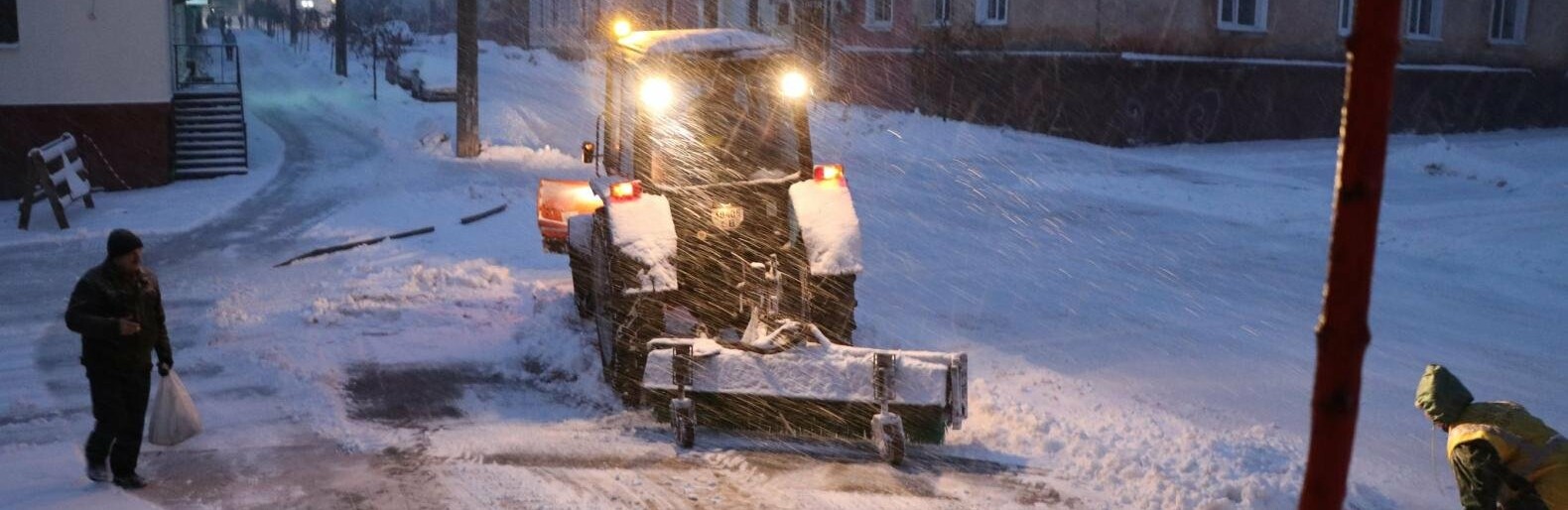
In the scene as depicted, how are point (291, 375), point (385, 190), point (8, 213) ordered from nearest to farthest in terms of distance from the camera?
1. point (291, 375)
2. point (8, 213)
3. point (385, 190)

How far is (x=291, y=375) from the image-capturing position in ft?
30.8

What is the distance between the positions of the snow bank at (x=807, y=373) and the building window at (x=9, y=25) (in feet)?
54.9

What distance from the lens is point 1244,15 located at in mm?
27969

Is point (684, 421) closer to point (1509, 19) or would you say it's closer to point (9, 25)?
point (9, 25)

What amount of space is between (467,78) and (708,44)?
16.3m

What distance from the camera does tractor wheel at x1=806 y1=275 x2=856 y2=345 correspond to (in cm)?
846

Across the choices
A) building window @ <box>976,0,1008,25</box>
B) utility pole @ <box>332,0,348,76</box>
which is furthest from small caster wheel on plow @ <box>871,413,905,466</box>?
utility pole @ <box>332,0,348,76</box>

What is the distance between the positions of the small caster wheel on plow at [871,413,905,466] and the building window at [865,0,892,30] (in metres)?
27.1

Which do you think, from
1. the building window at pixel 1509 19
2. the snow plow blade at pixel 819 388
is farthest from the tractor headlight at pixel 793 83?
the building window at pixel 1509 19

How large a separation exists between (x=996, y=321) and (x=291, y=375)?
17.7ft

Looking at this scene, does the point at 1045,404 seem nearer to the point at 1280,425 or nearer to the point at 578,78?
the point at 1280,425

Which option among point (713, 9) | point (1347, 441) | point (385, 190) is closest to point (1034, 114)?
point (713, 9)

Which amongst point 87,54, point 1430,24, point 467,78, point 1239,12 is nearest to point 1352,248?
point 87,54

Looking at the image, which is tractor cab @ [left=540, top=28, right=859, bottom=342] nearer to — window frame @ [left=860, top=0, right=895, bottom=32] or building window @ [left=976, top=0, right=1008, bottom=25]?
building window @ [left=976, top=0, right=1008, bottom=25]
